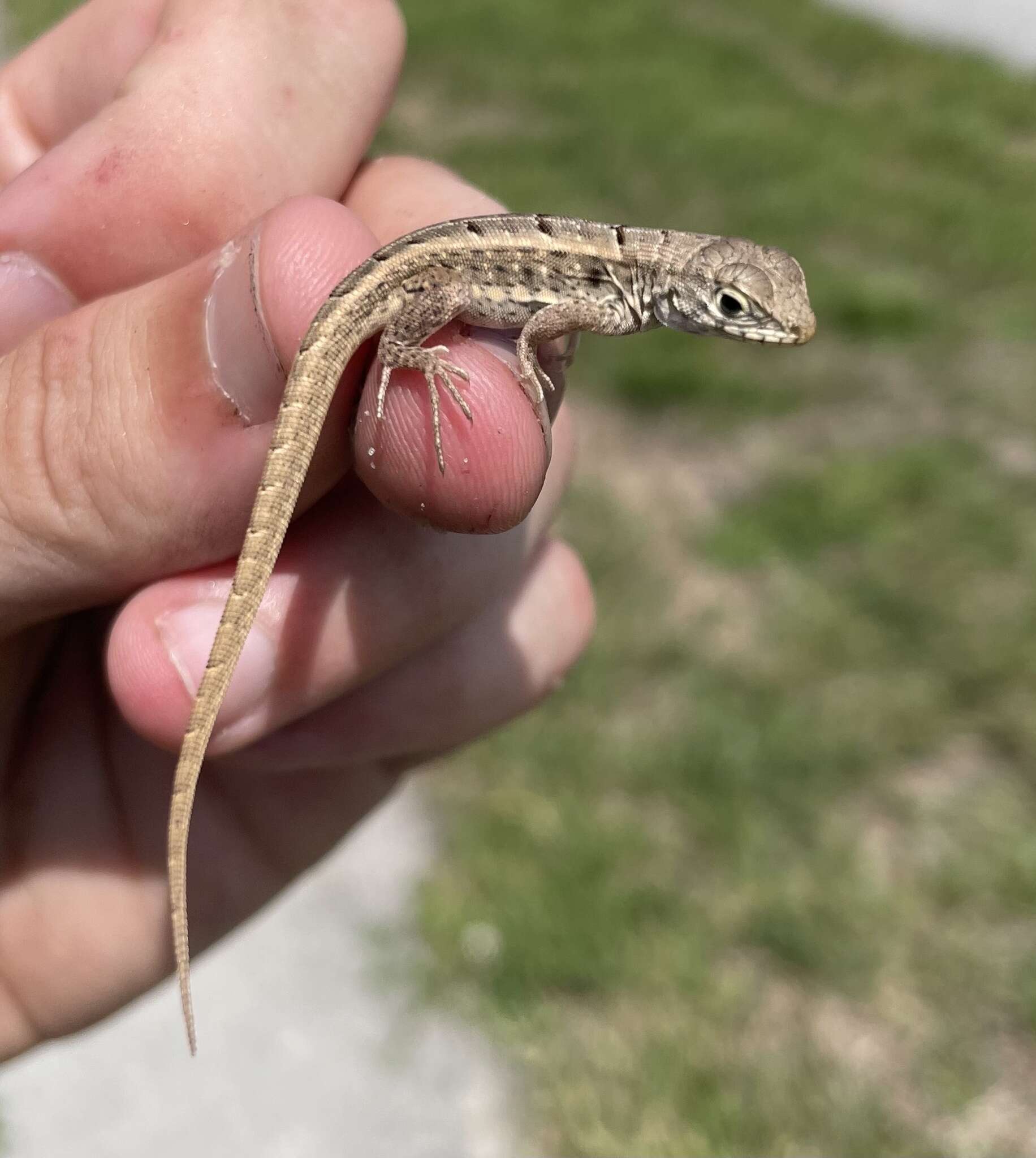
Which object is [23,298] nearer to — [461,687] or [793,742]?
[461,687]

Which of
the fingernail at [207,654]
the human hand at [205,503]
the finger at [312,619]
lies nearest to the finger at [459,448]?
the human hand at [205,503]

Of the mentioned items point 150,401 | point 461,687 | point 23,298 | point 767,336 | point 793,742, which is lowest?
point 793,742

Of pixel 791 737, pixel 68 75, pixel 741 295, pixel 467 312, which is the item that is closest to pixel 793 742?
pixel 791 737

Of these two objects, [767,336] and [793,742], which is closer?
[767,336]

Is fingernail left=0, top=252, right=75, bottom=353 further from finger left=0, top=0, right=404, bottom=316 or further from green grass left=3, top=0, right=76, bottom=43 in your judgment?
green grass left=3, top=0, right=76, bottom=43

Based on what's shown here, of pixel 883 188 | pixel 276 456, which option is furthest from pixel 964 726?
pixel 883 188

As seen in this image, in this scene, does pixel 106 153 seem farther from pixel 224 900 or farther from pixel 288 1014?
pixel 288 1014
